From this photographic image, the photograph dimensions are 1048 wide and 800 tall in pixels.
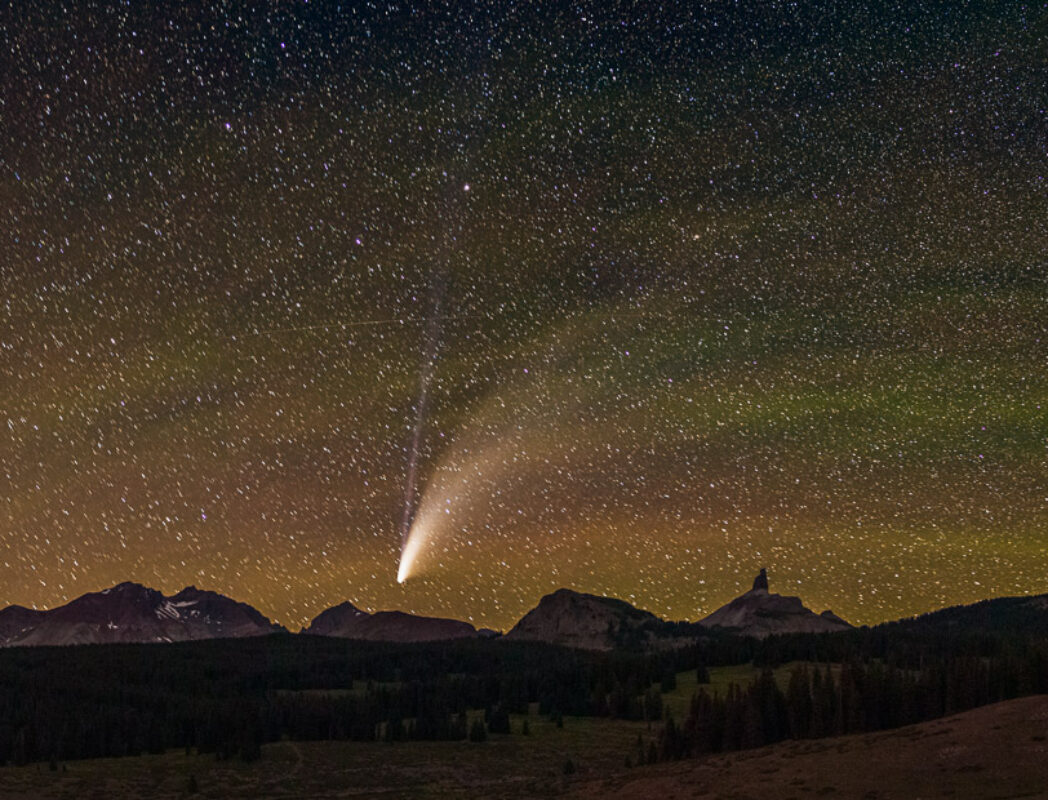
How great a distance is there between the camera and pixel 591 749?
523 feet

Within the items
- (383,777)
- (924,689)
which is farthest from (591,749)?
(924,689)

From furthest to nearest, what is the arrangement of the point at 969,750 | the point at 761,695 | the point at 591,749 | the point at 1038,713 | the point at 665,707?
the point at 665,707 → the point at 591,749 → the point at 761,695 → the point at 1038,713 → the point at 969,750

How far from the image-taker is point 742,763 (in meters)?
94.9

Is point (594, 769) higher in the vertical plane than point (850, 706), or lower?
lower

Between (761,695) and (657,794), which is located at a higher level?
(761,695)

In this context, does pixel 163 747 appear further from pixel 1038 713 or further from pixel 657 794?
pixel 1038 713

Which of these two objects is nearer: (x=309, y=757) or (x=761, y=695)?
(x=761, y=695)

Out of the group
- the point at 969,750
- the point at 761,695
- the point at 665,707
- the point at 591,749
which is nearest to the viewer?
the point at 969,750

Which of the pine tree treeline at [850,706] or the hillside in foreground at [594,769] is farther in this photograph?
the pine tree treeline at [850,706]

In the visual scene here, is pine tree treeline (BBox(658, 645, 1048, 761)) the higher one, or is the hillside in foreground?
pine tree treeline (BBox(658, 645, 1048, 761))

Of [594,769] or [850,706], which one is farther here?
[594,769]

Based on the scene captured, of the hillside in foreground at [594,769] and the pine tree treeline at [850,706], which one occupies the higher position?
the pine tree treeline at [850,706]

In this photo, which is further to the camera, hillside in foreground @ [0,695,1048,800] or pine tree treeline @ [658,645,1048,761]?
pine tree treeline @ [658,645,1048,761]

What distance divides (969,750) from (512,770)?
8003 centimetres
